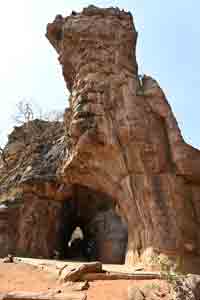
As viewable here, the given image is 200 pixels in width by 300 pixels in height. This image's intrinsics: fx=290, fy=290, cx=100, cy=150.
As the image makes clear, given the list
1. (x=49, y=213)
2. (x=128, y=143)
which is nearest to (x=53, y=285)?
(x=128, y=143)

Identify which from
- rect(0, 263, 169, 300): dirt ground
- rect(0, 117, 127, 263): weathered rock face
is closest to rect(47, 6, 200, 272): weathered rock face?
rect(0, 117, 127, 263): weathered rock face

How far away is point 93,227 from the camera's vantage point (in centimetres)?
1947

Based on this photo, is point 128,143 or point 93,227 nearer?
point 128,143

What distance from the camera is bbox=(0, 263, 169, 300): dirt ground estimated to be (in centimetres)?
624

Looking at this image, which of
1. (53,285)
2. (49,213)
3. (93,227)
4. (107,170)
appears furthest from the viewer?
(93,227)

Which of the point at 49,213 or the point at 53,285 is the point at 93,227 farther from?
the point at 53,285

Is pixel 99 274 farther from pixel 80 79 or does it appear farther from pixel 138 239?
pixel 80 79

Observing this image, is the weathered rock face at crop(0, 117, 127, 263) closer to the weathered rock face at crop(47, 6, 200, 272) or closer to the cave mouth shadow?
the cave mouth shadow

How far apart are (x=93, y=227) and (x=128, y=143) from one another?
864 cm

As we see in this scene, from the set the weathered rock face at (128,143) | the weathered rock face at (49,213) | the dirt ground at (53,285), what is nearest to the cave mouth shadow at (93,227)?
the weathered rock face at (49,213)

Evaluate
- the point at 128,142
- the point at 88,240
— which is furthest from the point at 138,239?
the point at 88,240

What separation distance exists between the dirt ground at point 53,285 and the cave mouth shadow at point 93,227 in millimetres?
8364

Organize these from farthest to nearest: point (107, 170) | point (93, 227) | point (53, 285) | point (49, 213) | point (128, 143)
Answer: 1. point (93, 227)
2. point (49, 213)
3. point (107, 170)
4. point (128, 143)
5. point (53, 285)

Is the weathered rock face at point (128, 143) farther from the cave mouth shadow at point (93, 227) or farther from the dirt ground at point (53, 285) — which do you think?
the dirt ground at point (53, 285)
